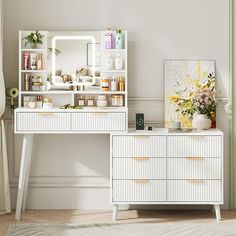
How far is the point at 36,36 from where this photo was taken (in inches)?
204

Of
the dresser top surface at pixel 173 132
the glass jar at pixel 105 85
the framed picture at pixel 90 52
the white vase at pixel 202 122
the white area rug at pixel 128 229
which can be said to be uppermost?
the framed picture at pixel 90 52

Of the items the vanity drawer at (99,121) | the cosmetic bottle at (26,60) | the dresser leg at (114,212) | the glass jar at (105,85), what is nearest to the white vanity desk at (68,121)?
the vanity drawer at (99,121)

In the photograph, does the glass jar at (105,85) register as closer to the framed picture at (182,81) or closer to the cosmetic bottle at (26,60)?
the framed picture at (182,81)

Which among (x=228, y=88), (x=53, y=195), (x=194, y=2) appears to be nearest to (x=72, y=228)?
(x=53, y=195)

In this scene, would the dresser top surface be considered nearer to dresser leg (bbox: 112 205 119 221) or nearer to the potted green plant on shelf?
dresser leg (bbox: 112 205 119 221)

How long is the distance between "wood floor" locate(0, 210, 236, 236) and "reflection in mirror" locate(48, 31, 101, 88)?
110 centimetres

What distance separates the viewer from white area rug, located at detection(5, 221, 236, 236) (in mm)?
4527

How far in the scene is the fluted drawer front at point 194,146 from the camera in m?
4.89

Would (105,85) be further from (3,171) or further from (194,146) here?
(3,171)

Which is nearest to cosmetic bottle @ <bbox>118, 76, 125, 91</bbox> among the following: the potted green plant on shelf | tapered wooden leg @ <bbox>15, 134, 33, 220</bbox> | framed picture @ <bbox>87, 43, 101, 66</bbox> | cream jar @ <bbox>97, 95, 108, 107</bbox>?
cream jar @ <bbox>97, 95, 108, 107</bbox>

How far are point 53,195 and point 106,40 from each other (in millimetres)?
1423

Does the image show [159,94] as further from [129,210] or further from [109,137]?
[129,210]

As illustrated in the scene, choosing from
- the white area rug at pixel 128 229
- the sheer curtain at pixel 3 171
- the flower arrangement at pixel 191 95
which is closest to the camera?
the white area rug at pixel 128 229

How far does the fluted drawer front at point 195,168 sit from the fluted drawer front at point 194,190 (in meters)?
0.05
